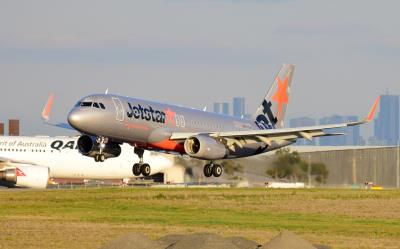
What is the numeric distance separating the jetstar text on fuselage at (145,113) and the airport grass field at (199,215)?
4940 mm

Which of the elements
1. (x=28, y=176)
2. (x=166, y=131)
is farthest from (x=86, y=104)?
(x=28, y=176)

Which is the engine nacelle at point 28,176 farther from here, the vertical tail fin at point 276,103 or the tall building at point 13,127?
the tall building at point 13,127

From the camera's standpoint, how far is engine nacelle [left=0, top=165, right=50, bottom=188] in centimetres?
7962

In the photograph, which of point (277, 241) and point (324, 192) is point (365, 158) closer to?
point (324, 192)

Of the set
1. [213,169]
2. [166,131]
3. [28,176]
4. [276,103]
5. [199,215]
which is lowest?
[199,215]

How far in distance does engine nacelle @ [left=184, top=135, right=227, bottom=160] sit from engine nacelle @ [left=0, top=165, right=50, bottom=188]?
23552mm

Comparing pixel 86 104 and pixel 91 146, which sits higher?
pixel 86 104

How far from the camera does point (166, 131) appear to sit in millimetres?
57531

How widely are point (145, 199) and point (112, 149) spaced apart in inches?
326

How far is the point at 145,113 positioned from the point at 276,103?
20494mm

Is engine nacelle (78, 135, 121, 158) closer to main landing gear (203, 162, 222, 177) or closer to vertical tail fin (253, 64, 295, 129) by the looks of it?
main landing gear (203, 162, 222, 177)

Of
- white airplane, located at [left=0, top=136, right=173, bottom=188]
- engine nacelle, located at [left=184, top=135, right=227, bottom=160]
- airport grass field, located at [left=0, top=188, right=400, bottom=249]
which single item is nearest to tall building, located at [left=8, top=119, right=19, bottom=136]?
white airplane, located at [left=0, top=136, right=173, bottom=188]

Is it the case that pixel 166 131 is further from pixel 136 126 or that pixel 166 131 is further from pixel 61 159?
pixel 61 159

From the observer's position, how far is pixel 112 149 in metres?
58.8
